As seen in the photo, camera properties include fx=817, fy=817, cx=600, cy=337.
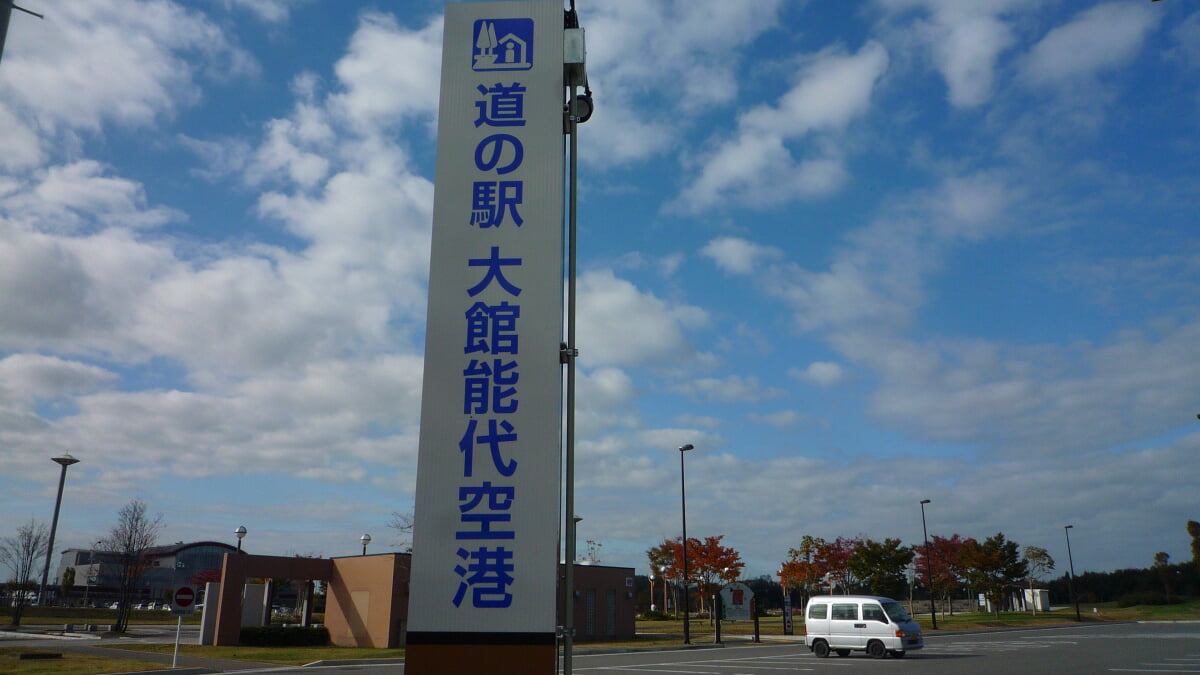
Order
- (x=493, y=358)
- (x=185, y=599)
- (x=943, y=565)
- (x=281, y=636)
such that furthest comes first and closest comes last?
(x=943, y=565), (x=281, y=636), (x=185, y=599), (x=493, y=358)

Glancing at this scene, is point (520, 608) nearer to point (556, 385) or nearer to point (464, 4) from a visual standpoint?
point (556, 385)

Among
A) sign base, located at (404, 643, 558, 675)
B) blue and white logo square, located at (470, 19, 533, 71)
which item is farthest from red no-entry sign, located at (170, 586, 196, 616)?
blue and white logo square, located at (470, 19, 533, 71)

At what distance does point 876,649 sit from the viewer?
2469 centimetres

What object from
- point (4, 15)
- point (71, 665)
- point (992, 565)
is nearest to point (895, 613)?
point (71, 665)

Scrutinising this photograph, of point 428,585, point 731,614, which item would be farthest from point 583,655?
point 731,614

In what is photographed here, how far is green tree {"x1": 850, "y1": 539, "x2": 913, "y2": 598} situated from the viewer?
4969 centimetres

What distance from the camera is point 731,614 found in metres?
68.7

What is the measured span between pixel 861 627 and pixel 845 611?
0.78 meters

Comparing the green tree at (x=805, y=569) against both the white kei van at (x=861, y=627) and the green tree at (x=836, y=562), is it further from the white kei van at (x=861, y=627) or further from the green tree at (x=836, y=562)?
the white kei van at (x=861, y=627)

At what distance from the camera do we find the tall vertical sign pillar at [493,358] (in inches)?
247

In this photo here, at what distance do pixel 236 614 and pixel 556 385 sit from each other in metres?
30.1

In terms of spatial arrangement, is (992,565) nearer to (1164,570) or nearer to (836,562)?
(836,562)

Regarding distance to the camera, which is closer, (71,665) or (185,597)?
(185,597)

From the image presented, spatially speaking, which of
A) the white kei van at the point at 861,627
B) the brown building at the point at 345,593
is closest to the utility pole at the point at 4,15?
the white kei van at the point at 861,627
